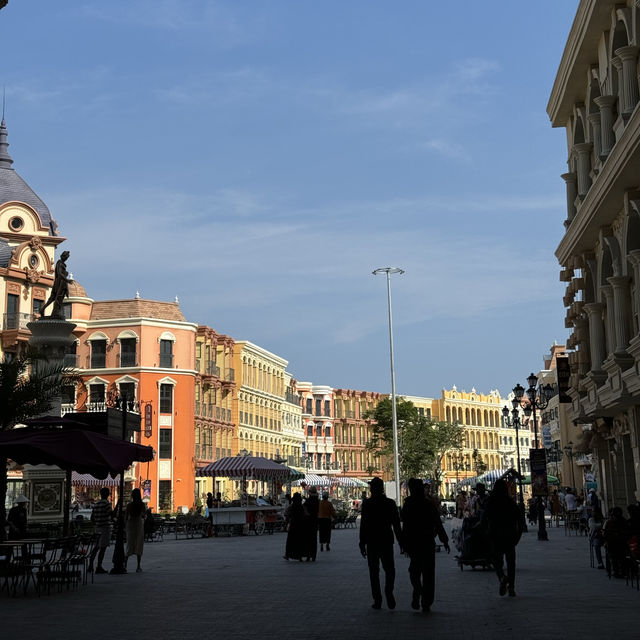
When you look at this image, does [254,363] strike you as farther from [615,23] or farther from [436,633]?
[436,633]

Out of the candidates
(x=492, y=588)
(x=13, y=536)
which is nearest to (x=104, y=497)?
(x=13, y=536)

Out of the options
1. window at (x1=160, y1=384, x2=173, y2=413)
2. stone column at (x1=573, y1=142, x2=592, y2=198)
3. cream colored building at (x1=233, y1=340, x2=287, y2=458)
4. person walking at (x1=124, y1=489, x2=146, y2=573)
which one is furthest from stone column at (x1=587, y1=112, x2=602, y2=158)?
cream colored building at (x1=233, y1=340, x2=287, y2=458)

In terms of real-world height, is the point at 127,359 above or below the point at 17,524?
above

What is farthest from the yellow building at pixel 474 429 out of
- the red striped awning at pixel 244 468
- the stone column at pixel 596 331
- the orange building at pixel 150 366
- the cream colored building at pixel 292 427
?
the stone column at pixel 596 331

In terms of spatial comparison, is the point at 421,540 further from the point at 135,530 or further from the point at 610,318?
the point at 610,318

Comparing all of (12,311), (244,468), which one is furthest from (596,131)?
(12,311)

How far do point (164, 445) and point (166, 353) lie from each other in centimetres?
658

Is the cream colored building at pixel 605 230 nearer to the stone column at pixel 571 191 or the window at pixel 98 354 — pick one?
the stone column at pixel 571 191

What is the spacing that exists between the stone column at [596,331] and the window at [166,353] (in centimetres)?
4497

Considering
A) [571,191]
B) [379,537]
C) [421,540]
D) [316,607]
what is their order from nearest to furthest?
[421,540]
[379,537]
[316,607]
[571,191]

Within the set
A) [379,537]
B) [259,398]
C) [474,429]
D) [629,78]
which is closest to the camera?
[379,537]

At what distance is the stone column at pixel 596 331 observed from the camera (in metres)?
25.8

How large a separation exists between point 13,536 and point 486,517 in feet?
36.6

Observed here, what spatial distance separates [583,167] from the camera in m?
26.9
